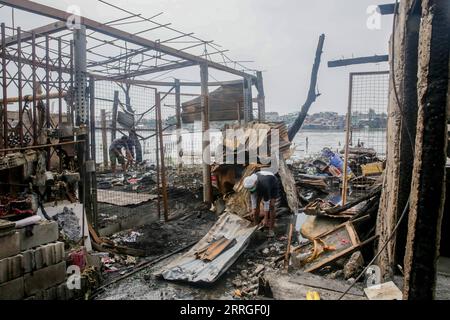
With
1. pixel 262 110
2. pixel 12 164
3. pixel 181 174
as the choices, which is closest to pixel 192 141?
pixel 181 174

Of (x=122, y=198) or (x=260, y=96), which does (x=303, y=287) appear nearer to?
(x=122, y=198)

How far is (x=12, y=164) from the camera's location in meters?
4.77

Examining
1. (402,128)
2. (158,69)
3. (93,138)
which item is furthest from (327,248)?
(158,69)

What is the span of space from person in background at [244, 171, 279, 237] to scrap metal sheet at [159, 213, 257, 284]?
0.55m

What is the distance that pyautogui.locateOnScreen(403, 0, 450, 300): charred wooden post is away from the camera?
2.41m

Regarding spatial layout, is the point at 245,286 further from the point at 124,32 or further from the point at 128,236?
the point at 124,32

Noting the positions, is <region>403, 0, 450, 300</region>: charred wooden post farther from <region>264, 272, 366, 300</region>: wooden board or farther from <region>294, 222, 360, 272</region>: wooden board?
<region>294, 222, 360, 272</region>: wooden board

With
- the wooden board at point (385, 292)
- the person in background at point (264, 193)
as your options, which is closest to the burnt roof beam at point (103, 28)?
the person in background at point (264, 193)

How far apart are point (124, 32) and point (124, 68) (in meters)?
4.55

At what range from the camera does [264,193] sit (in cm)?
755

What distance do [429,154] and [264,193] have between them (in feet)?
17.0

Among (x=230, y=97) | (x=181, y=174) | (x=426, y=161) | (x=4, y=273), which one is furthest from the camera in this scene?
(x=230, y=97)

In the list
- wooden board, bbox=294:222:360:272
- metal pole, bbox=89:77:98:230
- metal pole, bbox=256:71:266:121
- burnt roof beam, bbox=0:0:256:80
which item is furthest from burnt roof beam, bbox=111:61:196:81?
wooden board, bbox=294:222:360:272
